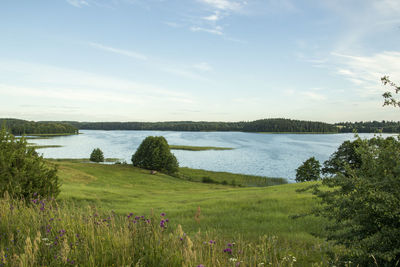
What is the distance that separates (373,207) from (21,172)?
11.3m

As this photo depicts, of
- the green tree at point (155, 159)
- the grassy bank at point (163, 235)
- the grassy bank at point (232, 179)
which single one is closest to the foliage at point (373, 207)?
the grassy bank at point (163, 235)

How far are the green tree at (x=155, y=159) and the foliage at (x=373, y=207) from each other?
63436 mm

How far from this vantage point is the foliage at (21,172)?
9820 mm

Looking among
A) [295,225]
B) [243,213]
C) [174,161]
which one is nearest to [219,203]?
[243,213]

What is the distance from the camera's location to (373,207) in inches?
150

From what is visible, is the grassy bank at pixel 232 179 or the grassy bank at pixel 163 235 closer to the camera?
the grassy bank at pixel 163 235

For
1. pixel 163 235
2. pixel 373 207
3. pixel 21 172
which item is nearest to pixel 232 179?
pixel 21 172

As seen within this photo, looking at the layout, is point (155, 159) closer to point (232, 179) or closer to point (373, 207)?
point (232, 179)

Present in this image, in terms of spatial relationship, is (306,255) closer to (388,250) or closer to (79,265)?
(388,250)

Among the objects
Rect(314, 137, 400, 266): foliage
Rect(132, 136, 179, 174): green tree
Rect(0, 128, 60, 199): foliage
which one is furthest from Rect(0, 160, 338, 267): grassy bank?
Rect(132, 136, 179, 174): green tree

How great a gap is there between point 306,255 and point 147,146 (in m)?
65.4

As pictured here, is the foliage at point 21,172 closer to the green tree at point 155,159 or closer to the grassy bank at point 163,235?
the grassy bank at point 163,235

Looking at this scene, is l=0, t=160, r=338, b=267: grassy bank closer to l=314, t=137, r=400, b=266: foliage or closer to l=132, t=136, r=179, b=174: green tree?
l=314, t=137, r=400, b=266: foliage

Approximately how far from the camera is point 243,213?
1203cm
